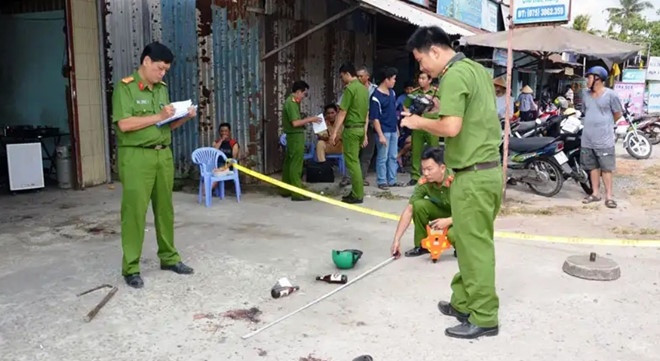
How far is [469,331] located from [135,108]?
9.16 ft

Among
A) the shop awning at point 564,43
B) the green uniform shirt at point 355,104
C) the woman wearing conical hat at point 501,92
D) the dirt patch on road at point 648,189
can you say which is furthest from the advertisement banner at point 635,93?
the green uniform shirt at point 355,104

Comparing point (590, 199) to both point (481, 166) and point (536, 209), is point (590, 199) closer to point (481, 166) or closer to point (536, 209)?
point (536, 209)

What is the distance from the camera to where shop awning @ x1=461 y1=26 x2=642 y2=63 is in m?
7.68

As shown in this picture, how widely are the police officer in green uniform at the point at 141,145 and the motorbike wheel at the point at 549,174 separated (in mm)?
5394

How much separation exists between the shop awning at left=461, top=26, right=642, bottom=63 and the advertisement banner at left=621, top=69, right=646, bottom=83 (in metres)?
14.3

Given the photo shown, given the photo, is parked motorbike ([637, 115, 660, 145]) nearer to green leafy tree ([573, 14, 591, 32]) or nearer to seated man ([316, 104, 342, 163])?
seated man ([316, 104, 342, 163])

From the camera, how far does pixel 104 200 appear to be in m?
7.44

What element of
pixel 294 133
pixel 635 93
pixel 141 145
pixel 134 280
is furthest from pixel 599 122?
pixel 635 93

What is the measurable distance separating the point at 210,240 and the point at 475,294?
2996 millimetres

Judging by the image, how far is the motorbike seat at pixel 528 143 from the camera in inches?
312

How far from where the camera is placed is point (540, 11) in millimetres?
7168

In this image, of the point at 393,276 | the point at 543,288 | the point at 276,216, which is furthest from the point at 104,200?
the point at 543,288

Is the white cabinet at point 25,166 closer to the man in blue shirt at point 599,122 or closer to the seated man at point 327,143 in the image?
the seated man at point 327,143

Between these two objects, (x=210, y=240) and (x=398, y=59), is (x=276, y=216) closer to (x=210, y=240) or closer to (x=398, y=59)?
(x=210, y=240)
